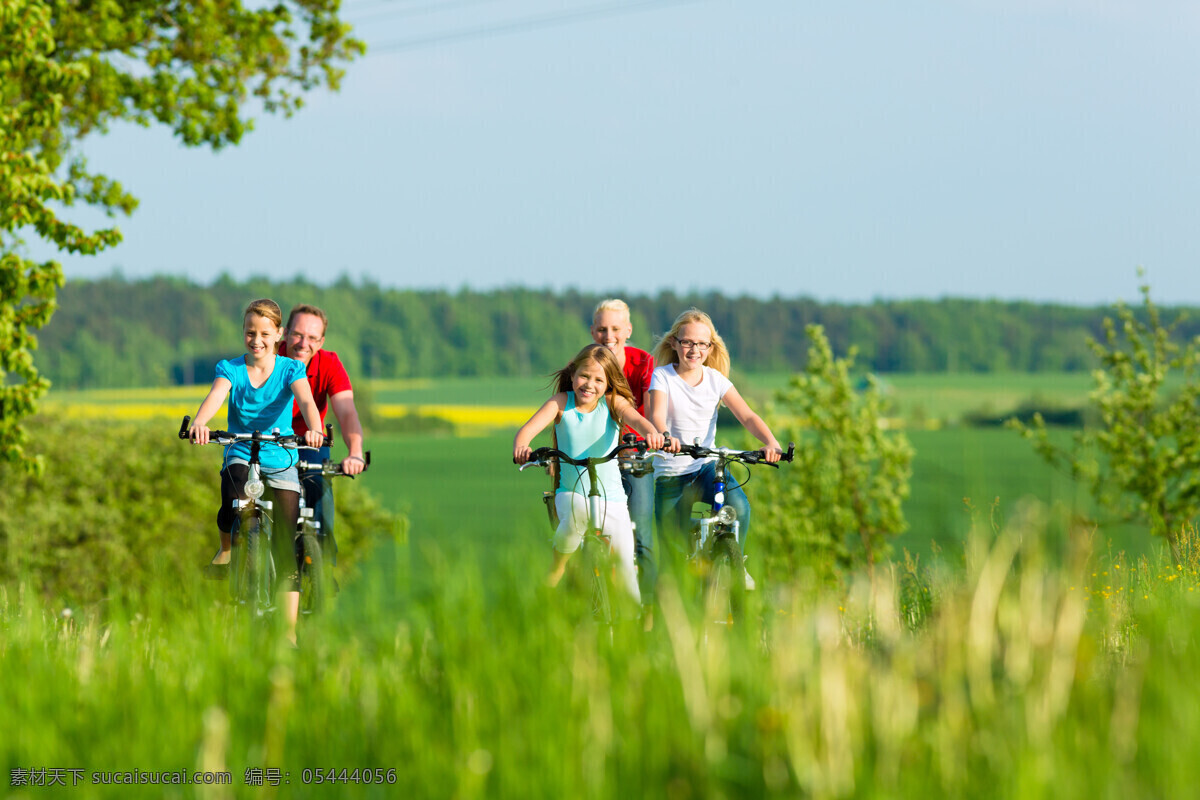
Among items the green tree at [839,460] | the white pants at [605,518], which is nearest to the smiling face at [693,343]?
the white pants at [605,518]

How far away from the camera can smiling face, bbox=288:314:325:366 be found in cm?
706

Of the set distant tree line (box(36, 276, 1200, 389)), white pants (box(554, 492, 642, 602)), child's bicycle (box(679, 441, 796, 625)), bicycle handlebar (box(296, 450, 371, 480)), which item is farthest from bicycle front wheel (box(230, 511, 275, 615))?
distant tree line (box(36, 276, 1200, 389))

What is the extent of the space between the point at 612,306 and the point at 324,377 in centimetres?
183

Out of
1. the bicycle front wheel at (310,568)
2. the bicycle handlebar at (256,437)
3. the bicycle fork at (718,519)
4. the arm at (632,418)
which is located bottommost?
the bicycle front wheel at (310,568)

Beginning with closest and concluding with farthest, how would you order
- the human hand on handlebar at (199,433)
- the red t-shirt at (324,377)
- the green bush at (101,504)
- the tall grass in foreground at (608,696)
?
the tall grass in foreground at (608,696)
the human hand on handlebar at (199,433)
the red t-shirt at (324,377)
the green bush at (101,504)

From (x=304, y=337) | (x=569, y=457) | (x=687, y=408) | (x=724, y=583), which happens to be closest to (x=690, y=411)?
(x=687, y=408)

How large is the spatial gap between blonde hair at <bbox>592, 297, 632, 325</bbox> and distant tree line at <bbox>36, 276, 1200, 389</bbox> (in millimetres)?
73505

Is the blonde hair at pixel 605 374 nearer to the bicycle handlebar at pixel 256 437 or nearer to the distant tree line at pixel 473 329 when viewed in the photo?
the bicycle handlebar at pixel 256 437

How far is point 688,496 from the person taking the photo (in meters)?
7.13

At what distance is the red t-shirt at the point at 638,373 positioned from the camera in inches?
287

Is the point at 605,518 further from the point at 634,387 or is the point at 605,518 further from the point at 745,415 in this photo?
the point at 745,415

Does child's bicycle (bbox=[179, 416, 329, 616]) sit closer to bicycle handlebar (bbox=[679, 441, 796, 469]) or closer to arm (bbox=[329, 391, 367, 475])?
arm (bbox=[329, 391, 367, 475])

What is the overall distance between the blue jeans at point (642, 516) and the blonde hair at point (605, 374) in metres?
0.41

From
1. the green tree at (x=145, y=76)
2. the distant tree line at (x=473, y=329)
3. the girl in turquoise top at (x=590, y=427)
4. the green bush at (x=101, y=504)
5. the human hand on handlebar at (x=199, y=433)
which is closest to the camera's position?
the girl in turquoise top at (x=590, y=427)
